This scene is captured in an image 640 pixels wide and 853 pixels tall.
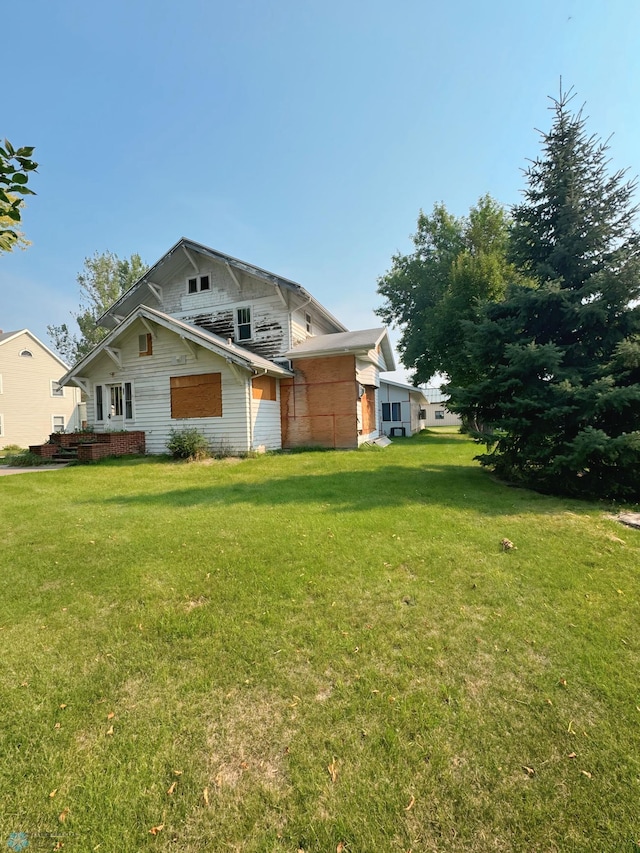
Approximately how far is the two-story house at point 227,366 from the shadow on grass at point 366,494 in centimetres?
537

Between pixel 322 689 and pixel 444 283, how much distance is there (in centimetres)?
3069

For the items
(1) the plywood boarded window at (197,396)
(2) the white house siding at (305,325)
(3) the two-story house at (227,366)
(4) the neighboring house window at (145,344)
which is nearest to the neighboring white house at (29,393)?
(3) the two-story house at (227,366)

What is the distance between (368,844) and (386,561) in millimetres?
2675

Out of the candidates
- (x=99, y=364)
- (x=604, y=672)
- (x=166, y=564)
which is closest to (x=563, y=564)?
(x=604, y=672)

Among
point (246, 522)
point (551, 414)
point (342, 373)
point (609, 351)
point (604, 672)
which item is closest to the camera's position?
point (604, 672)

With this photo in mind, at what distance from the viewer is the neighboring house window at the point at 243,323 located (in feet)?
53.7

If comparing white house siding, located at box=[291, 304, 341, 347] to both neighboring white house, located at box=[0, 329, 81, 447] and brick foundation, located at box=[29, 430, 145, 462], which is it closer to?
brick foundation, located at box=[29, 430, 145, 462]

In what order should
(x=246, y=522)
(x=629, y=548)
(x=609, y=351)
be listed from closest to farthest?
1. (x=629, y=548)
2. (x=246, y=522)
3. (x=609, y=351)

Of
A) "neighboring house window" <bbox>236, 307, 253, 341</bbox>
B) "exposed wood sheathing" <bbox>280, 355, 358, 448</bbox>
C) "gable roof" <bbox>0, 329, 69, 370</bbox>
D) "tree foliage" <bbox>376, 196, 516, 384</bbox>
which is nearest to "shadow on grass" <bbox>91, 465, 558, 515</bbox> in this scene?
"exposed wood sheathing" <bbox>280, 355, 358, 448</bbox>

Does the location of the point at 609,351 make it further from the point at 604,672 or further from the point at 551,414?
the point at 604,672

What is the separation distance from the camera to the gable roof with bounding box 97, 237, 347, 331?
48.9ft

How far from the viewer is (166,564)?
169 inches

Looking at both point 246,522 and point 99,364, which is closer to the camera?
point 246,522

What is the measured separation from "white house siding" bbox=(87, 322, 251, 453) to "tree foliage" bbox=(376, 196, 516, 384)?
1483 centimetres
